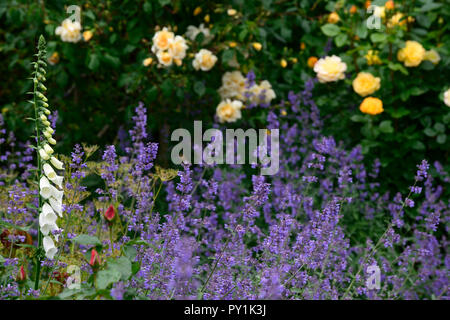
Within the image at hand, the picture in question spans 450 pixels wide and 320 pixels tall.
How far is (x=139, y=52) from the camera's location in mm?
4145

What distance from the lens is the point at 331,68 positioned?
156 inches

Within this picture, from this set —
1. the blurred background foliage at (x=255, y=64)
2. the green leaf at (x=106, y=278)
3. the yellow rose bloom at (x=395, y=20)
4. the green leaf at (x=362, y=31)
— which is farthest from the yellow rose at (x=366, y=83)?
the green leaf at (x=106, y=278)

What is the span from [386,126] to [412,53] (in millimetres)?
482

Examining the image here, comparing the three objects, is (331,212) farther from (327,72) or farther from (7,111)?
(7,111)

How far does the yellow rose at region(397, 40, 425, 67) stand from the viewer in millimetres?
3771

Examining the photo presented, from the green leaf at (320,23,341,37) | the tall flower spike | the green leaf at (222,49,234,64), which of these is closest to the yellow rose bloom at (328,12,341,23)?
the green leaf at (320,23,341,37)

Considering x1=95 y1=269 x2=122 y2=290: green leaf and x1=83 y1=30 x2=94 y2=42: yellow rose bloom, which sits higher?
x1=83 y1=30 x2=94 y2=42: yellow rose bloom

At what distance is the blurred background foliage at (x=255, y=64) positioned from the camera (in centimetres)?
393

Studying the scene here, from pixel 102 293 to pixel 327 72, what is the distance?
2766mm

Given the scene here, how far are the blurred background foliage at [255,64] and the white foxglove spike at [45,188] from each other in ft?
7.17

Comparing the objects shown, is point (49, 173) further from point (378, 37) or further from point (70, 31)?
point (378, 37)

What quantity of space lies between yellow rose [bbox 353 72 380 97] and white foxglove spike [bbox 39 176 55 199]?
99.6 inches

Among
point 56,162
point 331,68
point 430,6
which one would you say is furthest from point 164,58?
point 56,162

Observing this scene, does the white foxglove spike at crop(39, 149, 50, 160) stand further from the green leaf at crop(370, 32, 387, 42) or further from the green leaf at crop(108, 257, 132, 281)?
the green leaf at crop(370, 32, 387, 42)
